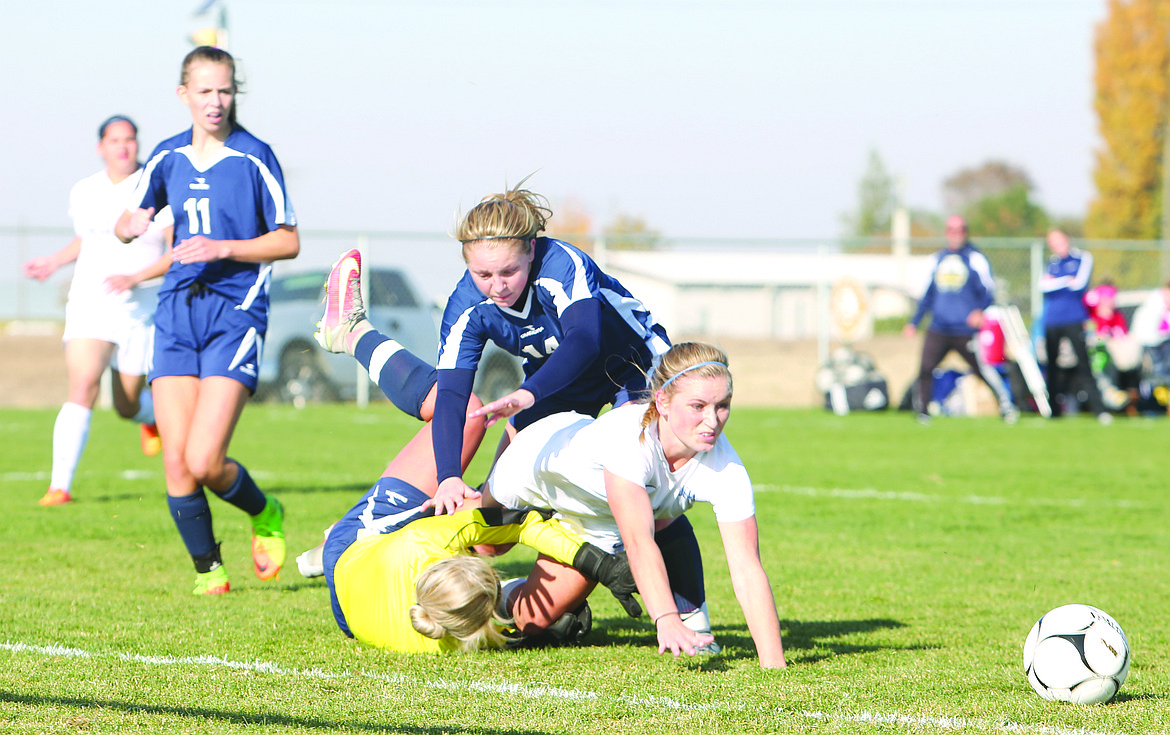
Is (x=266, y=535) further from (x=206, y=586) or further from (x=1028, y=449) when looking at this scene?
(x=1028, y=449)

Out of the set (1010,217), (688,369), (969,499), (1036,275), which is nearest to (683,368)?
(688,369)

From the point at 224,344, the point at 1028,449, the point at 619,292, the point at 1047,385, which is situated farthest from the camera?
the point at 1047,385

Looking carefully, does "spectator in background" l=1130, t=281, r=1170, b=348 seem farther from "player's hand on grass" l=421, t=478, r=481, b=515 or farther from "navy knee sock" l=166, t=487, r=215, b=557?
"player's hand on grass" l=421, t=478, r=481, b=515

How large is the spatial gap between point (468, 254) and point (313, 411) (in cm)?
1195

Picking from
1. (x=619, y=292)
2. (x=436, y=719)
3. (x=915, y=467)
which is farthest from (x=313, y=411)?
(x=436, y=719)

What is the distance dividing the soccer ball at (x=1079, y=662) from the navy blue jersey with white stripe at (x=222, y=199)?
126 inches

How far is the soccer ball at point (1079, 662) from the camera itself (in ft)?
10.7

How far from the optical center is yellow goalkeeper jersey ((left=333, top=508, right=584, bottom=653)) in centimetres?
381

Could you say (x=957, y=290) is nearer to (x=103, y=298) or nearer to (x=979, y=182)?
(x=103, y=298)

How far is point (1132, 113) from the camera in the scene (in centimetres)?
4609

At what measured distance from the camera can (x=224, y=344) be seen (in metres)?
4.84

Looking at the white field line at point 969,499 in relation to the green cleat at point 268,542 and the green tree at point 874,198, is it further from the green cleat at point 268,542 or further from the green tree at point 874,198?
the green tree at point 874,198

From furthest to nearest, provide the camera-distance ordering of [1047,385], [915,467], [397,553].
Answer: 1. [1047,385]
2. [915,467]
3. [397,553]

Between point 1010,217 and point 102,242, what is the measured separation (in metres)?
64.7
